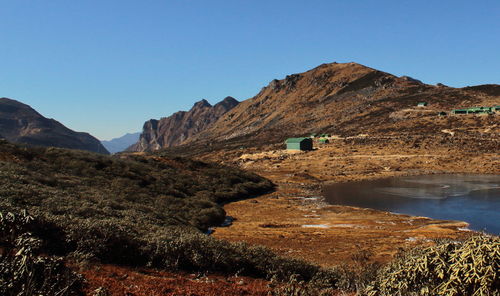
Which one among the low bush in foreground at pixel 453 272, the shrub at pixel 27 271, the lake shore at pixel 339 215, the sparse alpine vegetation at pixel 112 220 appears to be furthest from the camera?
the lake shore at pixel 339 215

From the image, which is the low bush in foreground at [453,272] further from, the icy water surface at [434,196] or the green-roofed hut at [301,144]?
the green-roofed hut at [301,144]

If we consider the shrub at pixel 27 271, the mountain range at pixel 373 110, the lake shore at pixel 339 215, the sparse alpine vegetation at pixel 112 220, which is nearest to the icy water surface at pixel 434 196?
the lake shore at pixel 339 215

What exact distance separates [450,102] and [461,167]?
68.8 meters

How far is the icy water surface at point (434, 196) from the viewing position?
33312 mm

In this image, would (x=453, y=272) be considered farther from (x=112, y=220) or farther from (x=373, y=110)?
(x=373, y=110)

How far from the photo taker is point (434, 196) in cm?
4341

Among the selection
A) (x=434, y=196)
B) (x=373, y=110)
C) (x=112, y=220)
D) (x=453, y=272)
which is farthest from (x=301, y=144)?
(x=453, y=272)

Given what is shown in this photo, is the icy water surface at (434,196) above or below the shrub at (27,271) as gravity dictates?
below

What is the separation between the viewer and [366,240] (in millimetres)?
23328

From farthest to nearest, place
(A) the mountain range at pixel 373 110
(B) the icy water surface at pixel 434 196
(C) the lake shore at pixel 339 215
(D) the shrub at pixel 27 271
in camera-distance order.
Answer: (A) the mountain range at pixel 373 110
(B) the icy water surface at pixel 434 196
(C) the lake shore at pixel 339 215
(D) the shrub at pixel 27 271

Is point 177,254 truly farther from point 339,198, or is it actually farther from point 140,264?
point 339,198

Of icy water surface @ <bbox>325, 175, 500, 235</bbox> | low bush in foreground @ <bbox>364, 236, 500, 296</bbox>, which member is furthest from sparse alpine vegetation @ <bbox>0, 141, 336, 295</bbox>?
icy water surface @ <bbox>325, 175, 500, 235</bbox>

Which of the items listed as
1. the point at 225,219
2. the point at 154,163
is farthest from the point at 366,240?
the point at 154,163

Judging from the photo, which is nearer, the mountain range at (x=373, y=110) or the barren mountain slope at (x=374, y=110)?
the barren mountain slope at (x=374, y=110)
